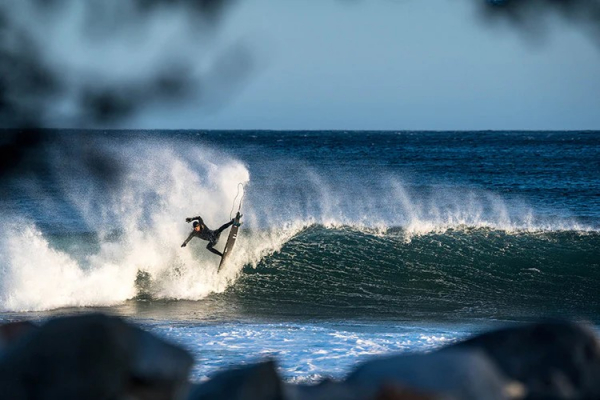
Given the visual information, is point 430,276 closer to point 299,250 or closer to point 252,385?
point 299,250

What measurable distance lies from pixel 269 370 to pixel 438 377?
33.6 inches

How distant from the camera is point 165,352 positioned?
4.04 m

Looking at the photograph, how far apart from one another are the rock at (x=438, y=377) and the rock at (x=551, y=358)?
25cm

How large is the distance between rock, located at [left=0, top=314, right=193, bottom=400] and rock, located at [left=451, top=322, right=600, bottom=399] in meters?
1.89

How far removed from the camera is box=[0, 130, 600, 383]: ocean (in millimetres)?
10273

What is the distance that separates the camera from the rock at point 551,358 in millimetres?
4398

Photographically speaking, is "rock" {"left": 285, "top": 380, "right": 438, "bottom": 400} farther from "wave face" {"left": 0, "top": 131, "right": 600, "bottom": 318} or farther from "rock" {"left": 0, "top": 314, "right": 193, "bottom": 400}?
"wave face" {"left": 0, "top": 131, "right": 600, "bottom": 318}

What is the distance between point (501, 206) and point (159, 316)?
1798 cm

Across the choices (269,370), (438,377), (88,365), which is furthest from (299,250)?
(88,365)

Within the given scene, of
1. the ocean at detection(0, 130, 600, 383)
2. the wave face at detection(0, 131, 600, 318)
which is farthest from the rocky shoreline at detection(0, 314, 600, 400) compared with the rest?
the wave face at detection(0, 131, 600, 318)

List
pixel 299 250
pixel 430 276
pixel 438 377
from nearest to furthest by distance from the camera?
pixel 438 377
pixel 430 276
pixel 299 250

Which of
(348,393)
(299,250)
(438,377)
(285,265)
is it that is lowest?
(285,265)

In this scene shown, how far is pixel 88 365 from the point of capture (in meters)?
3.69

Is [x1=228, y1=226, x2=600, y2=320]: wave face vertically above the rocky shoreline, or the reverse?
Result: the rocky shoreline
